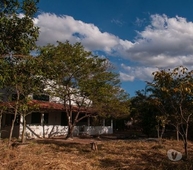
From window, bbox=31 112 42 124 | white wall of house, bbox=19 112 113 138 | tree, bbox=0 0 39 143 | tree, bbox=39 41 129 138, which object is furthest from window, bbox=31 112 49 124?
tree, bbox=0 0 39 143

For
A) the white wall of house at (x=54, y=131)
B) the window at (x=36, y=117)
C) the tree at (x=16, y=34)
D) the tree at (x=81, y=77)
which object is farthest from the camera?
the window at (x=36, y=117)

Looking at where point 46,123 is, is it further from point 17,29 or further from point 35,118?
point 17,29

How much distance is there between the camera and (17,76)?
6.66 metres

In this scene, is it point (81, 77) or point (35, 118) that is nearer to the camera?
point (81, 77)

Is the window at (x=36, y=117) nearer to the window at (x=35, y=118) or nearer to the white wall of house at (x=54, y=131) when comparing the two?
the window at (x=35, y=118)

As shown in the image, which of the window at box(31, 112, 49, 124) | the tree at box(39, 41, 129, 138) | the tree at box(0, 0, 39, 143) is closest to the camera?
the tree at box(0, 0, 39, 143)

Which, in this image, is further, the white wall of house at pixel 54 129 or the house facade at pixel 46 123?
the white wall of house at pixel 54 129

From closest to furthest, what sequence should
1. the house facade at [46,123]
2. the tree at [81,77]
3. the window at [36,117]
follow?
1. the tree at [81,77]
2. the house facade at [46,123]
3. the window at [36,117]

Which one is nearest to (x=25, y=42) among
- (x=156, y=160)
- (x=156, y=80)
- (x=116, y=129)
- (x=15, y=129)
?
(x=156, y=80)

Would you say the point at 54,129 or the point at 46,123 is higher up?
the point at 46,123

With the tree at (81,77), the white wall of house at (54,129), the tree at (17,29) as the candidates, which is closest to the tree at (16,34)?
the tree at (17,29)

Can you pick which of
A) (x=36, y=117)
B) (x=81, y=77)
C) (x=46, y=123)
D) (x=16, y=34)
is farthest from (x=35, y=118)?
(x=16, y=34)

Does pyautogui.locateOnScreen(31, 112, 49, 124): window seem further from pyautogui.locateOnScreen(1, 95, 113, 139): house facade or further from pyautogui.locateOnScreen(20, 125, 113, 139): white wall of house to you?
pyautogui.locateOnScreen(20, 125, 113, 139): white wall of house

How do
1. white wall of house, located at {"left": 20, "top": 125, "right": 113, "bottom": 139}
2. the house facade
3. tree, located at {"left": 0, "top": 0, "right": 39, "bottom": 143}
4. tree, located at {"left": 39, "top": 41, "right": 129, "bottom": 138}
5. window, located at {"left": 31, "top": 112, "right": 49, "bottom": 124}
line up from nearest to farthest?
tree, located at {"left": 0, "top": 0, "right": 39, "bottom": 143} → tree, located at {"left": 39, "top": 41, "right": 129, "bottom": 138} → the house facade → white wall of house, located at {"left": 20, "top": 125, "right": 113, "bottom": 139} → window, located at {"left": 31, "top": 112, "right": 49, "bottom": 124}
